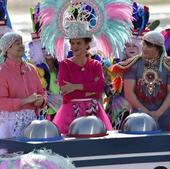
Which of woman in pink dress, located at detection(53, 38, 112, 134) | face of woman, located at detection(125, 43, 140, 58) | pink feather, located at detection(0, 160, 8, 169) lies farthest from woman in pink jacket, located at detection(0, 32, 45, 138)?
face of woman, located at detection(125, 43, 140, 58)

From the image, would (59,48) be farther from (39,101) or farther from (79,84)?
(39,101)

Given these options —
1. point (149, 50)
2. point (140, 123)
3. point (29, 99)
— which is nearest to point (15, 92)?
point (29, 99)

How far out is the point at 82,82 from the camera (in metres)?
5.93

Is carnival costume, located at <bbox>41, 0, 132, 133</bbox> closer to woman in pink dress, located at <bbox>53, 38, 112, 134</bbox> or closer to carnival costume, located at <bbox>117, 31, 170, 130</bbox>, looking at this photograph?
woman in pink dress, located at <bbox>53, 38, 112, 134</bbox>

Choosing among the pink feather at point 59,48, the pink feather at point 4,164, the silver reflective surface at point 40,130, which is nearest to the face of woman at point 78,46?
the pink feather at point 59,48

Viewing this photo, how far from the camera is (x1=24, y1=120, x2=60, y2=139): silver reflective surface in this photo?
5203 mm

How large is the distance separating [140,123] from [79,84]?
28.2 inches

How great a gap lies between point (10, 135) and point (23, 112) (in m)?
0.20

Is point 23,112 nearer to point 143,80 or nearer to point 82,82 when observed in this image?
point 82,82

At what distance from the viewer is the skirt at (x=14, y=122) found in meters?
5.66

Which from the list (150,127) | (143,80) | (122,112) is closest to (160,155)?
(150,127)

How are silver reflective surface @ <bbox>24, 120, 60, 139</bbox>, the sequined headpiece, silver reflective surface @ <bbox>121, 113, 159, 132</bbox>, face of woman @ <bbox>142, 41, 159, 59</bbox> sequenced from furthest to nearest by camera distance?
the sequined headpiece, face of woman @ <bbox>142, 41, 159, 59</bbox>, silver reflective surface @ <bbox>121, 113, 159, 132</bbox>, silver reflective surface @ <bbox>24, 120, 60, 139</bbox>

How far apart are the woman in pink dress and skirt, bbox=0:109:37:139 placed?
365mm

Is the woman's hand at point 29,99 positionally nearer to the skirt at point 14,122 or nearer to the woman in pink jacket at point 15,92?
the woman in pink jacket at point 15,92
